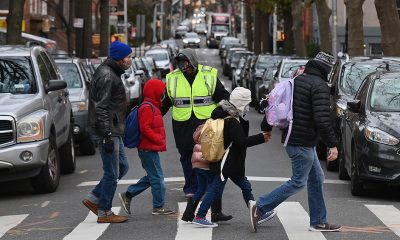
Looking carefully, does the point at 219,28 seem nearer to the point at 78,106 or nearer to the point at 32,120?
the point at 78,106

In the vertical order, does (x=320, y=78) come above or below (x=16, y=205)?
above

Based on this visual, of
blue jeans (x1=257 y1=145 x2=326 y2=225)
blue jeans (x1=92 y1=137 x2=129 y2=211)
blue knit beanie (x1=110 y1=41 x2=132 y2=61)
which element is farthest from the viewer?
blue knit beanie (x1=110 y1=41 x2=132 y2=61)

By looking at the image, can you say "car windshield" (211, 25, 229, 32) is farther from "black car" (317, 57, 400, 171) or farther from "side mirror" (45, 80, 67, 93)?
"side mirror" (45, 80, 67, 93)

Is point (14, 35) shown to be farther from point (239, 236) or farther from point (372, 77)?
point (239, 236)

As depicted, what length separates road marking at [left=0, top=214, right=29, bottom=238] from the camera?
11594 mm

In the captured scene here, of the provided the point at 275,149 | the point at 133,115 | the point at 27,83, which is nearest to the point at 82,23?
the point at 275,149

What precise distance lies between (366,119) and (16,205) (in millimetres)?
4518

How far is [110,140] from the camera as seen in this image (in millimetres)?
11391

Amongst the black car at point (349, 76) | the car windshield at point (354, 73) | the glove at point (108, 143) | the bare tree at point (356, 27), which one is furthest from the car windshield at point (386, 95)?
the bare tree at point (356, 27)

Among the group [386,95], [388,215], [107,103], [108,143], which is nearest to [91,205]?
[108,143]

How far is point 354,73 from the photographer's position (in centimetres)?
1877

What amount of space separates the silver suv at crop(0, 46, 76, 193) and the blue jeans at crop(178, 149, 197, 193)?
83.5 inches

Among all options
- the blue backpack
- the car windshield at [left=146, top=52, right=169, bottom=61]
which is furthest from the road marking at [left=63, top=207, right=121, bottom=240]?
the car windshield at [left=146, top=52, right=169, bottom=61]

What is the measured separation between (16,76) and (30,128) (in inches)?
59.5
